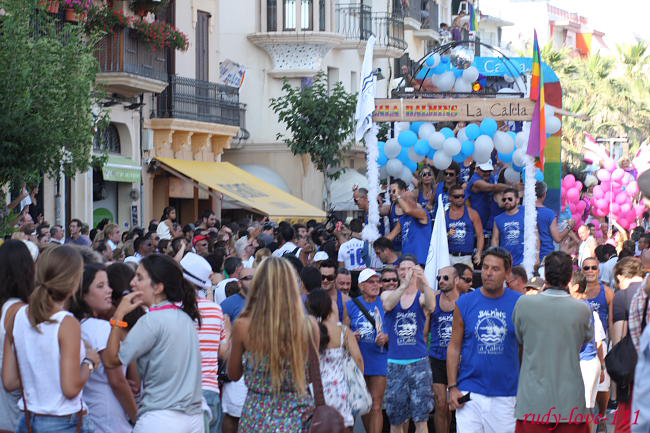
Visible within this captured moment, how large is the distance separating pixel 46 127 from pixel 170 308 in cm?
1098

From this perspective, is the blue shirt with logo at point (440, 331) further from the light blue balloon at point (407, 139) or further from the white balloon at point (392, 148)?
the white balloon at point (392, 148)

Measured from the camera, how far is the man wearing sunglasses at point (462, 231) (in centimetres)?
1375

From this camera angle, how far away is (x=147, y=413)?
6555 mm

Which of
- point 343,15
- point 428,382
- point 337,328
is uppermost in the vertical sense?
point 343,15

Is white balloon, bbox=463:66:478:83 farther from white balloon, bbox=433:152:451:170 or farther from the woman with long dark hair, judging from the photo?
the woman with long dark hair

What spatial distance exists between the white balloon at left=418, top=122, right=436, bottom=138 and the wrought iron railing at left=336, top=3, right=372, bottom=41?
984 inches

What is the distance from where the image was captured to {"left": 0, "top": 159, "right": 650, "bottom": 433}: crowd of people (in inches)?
251

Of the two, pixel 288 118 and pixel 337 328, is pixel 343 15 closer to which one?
pixel 288 118

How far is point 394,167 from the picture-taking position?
15336 mm

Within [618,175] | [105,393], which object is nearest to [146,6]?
[618,175]

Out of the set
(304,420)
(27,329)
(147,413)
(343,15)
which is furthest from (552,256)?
(343,15)

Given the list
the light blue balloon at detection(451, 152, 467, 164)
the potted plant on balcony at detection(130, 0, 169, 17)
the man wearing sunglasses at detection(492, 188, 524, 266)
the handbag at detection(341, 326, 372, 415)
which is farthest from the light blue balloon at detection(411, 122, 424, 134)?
the potted plant on balcony at detection(130, 0, 169, 17)

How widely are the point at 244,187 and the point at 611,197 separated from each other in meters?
9.70

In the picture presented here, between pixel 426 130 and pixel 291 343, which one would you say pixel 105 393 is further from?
pixel 426 130
